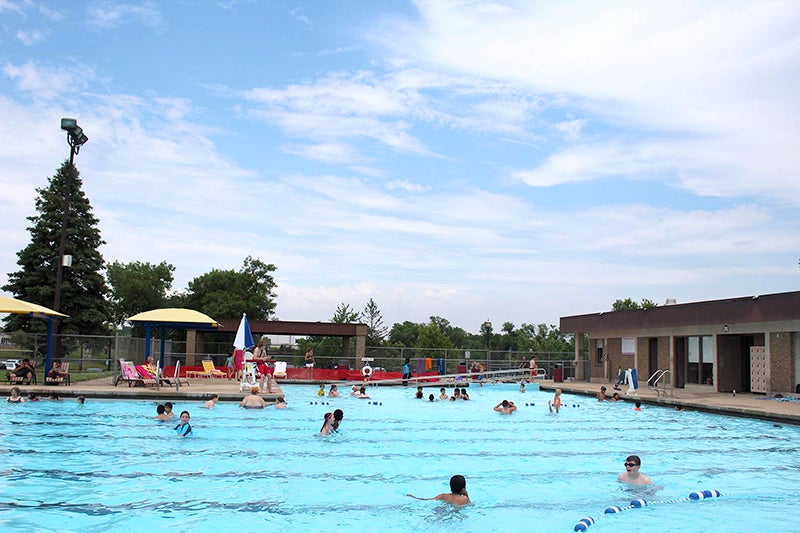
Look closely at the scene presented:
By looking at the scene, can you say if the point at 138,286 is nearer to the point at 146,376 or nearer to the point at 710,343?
the point at 146,376

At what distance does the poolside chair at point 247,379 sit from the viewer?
2302 cm

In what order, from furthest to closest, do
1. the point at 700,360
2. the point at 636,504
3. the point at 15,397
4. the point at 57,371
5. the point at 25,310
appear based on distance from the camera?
the point at 700,360 < the point at 57,371 < the point at 25,310 < the point at 15,397 < the point at 636,504

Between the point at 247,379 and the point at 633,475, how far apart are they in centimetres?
1714

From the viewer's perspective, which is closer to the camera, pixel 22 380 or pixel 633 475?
pixel 633 475

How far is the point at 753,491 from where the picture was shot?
1104 cm

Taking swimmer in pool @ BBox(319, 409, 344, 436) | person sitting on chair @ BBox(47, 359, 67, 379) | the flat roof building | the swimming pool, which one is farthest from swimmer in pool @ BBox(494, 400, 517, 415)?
person sitting on chair @ BBox(47, 359, 67, 379)

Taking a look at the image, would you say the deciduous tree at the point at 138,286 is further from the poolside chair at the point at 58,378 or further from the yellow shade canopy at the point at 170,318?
the poolside chair at the point at 58,378

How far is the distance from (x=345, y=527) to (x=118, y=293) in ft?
205

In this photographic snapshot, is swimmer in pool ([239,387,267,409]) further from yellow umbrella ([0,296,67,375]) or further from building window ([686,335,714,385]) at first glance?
building window ([686,335,714,385])

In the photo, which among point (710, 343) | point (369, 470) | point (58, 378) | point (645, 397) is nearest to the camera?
point (369, 470)

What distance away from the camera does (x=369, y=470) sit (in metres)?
11.9

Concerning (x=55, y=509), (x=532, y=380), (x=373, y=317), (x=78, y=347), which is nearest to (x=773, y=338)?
(x=532, y=380)

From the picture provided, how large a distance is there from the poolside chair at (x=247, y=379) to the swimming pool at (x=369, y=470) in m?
3.07

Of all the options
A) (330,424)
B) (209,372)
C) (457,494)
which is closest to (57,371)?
(209,372)
